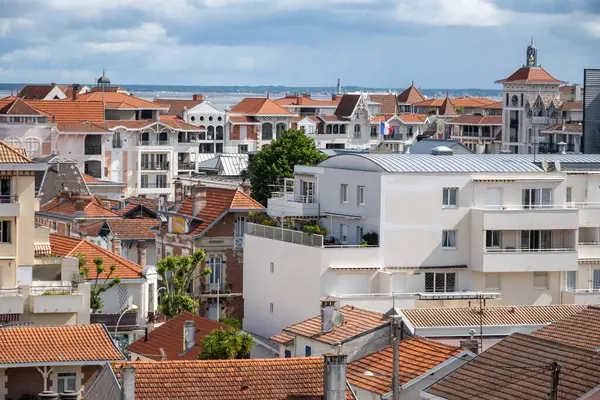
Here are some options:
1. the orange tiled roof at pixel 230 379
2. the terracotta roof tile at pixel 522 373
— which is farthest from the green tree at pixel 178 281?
the terracotta roof tile at pixel 522 373

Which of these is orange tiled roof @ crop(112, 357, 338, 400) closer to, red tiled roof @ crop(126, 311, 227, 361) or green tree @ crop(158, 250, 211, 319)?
red tiled roof @ crop(126, 311, 227, 361)

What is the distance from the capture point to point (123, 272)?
2298 inches

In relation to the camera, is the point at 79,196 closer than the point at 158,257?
No

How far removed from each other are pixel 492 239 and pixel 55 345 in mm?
21905

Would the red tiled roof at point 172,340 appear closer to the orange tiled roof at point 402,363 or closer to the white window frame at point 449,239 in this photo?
the orange tiled roof at point 402,363

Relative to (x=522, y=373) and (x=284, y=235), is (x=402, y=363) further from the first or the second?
(x=284, y=235)

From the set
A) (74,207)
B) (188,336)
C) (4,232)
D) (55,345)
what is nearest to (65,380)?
(55,345)

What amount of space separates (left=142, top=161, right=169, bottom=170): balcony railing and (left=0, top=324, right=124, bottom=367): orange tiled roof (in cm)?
9703

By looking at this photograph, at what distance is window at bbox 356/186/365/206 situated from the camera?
60844 mm

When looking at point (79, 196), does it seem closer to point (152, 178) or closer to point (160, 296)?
point (160, 296)

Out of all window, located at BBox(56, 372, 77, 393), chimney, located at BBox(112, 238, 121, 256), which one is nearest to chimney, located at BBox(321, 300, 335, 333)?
window, located at BBox(56, 372, 77, 393)

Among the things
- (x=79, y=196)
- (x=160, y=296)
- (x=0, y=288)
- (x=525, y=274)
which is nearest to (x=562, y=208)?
(x=525, y=274)

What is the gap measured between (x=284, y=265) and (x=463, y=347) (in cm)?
1957

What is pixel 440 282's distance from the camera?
6031cm
